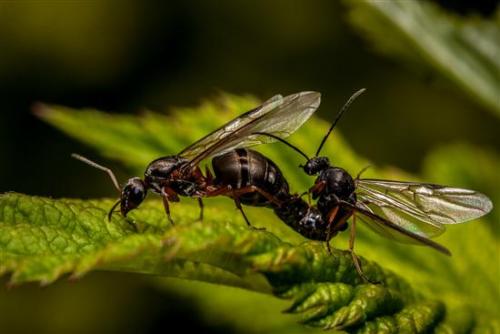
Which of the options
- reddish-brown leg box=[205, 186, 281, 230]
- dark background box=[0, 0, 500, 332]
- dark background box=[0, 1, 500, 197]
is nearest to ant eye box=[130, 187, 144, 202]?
reddish-brown leg box=[205, 186, 281, 230]

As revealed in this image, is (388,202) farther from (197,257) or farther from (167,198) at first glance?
(197,257)

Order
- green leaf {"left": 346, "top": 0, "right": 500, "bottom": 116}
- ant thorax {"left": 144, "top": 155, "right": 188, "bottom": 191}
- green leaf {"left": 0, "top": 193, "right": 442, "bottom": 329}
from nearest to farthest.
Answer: green leaf {"left": 0, "top": 193, "right": 442, "bottom": 329}, ant thorax {"left": 144, "top": 155, "right": 188, "bottom": 191}, green leaf {"left": 346, "top": 0, "right": 500, "bottom": 116}

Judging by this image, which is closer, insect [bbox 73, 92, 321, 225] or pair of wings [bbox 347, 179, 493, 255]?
insect [bbox 73, 92, 321, 225]

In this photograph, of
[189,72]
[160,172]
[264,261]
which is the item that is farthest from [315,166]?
[189,72]

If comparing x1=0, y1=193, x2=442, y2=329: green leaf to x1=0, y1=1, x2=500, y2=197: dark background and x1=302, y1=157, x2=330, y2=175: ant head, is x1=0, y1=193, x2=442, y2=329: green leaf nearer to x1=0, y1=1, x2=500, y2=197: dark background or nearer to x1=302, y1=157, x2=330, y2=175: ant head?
x1=302, y1=157, x2=330, y2=175: ant head

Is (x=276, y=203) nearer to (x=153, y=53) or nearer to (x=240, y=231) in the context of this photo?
(x=240, y=231)

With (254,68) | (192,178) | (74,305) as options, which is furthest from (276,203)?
(254,68)

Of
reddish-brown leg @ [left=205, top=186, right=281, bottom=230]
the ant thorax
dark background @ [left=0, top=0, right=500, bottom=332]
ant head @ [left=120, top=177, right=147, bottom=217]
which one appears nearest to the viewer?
ant head @ [left=120, top=177, right=147, bottom=217]
